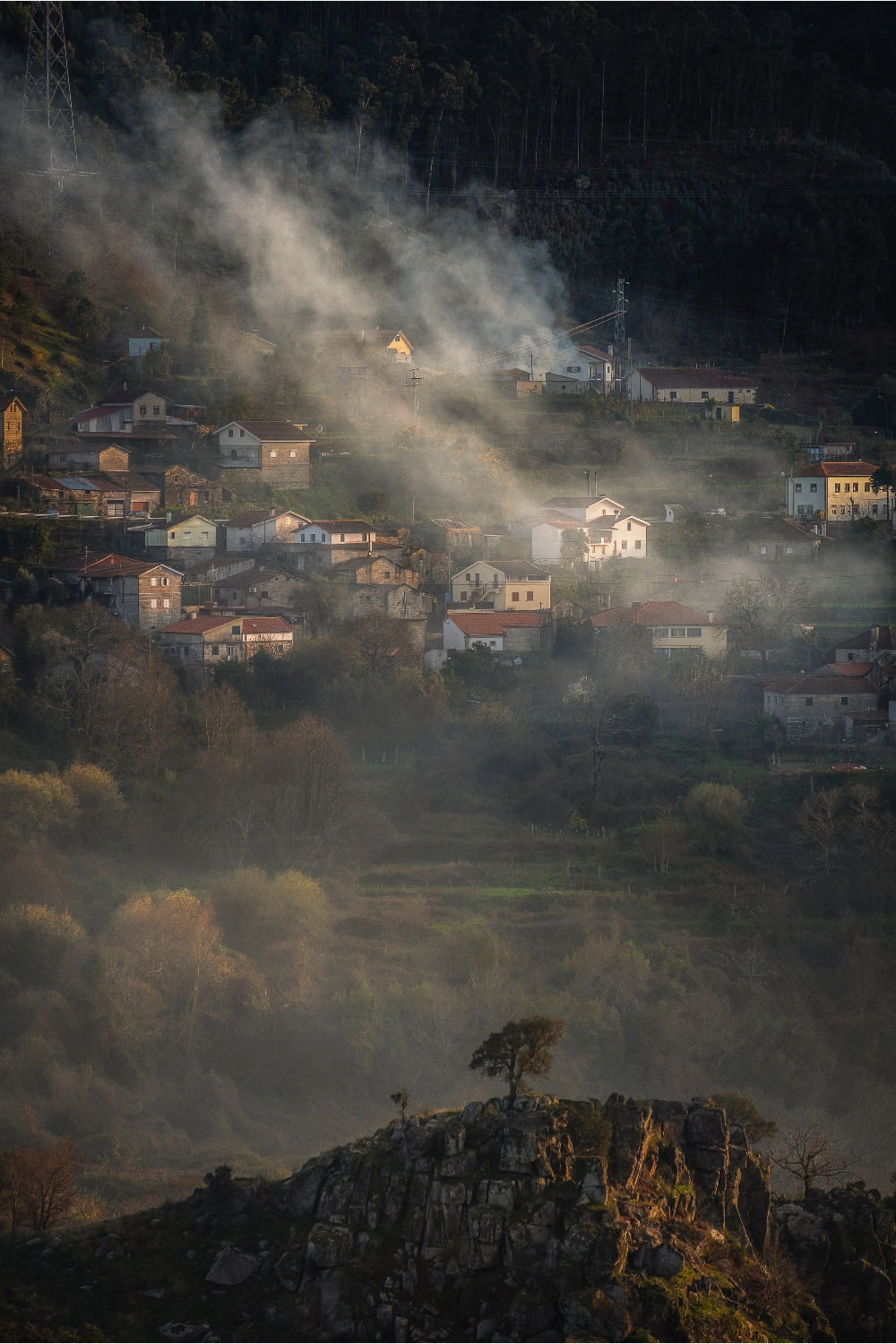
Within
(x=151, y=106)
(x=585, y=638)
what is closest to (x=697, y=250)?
(x=151, y=106)

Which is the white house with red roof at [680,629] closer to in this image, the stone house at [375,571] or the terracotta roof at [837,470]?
the stone house at [375,571]

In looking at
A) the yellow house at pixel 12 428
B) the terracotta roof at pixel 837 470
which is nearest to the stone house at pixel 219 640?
the yellow house at pixel 12 428

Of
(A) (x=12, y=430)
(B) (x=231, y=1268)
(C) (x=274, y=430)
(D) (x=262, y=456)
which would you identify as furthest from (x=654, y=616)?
(B) (x=231, y=1268)

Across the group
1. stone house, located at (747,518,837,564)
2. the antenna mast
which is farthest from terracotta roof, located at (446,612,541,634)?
the antenna mast

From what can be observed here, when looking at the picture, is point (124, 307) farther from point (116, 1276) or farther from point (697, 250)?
point (116, 1276)

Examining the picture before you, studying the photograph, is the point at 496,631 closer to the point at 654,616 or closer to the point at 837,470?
the point at 654,616
